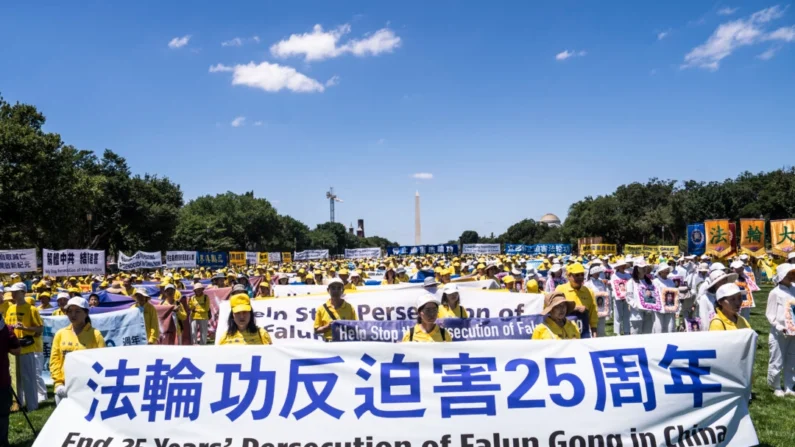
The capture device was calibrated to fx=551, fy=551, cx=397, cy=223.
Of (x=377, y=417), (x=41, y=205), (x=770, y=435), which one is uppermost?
(x=41, y=205)

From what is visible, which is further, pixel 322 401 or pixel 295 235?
pixel 295 235

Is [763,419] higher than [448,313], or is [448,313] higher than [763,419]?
[448,313]

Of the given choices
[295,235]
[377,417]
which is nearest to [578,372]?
[377,417]

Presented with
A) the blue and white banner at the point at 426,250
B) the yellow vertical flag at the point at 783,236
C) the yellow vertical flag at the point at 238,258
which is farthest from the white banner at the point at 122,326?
the blue and white banner at the point at 426,250

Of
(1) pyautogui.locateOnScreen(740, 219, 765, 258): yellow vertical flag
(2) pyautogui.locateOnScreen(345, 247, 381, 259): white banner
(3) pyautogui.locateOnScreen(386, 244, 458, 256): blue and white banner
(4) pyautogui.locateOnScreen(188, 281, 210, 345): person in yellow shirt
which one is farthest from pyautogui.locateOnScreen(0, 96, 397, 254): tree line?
(1) pyautogui.locateOnScreen(740, 219, 765, 258): yellow vertical flag

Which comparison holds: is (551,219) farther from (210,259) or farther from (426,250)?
(210,259)

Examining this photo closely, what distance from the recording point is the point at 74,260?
23094 mm

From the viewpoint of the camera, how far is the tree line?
1427 inches

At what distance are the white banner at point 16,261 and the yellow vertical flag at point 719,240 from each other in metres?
27.6

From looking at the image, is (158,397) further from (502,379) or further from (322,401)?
(502,379)

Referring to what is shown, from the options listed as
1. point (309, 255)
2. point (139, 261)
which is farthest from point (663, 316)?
point (309, 255)

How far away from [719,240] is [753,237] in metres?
1.30

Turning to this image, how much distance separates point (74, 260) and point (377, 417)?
2291 cm

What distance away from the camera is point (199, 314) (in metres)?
12.6
